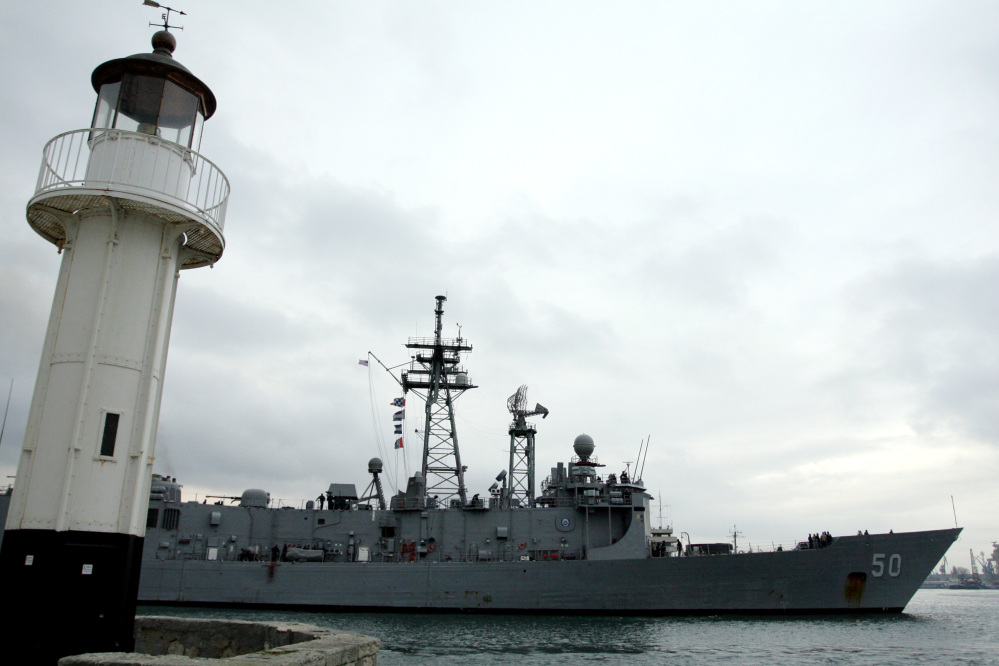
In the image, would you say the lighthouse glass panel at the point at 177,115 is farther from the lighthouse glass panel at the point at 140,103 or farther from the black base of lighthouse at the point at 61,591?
the black base of lighthouse at the point at 61,591

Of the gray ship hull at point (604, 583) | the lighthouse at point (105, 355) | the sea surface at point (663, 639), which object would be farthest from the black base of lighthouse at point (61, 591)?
the gray ship hull at point (604, 583)

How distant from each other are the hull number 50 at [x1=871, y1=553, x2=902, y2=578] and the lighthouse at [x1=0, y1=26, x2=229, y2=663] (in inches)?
1063

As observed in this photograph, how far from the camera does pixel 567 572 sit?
26891 mm

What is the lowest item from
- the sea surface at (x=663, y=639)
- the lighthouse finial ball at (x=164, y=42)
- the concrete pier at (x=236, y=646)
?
the sea surface at (x=663, y=639)

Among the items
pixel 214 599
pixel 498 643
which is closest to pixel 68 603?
pixel 498 643

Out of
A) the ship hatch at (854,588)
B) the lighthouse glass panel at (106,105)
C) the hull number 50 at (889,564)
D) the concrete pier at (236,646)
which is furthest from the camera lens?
the ship hatch at (854,588)

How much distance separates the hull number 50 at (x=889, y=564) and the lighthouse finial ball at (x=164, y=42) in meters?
28.3

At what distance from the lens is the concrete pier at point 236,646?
4.96 m

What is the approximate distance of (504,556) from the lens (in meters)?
28.9

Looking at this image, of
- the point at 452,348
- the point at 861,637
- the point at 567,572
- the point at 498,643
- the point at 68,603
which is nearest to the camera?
the point at 68,603

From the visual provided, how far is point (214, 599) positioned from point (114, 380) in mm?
25778

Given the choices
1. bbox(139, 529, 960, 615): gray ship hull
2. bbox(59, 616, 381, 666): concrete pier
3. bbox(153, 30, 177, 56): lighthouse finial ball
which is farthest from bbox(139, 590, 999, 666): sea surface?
bbox(153, 30, 177, 56): lighthouse finial ball

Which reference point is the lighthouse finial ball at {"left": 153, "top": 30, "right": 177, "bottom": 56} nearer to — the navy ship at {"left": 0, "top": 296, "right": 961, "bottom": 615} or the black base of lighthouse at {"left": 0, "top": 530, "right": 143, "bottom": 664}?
the black base of lighthouse at {"left": 0, "top": 530, "right": 143, "bottom": 664}

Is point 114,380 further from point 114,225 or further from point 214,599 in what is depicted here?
point 214,599
